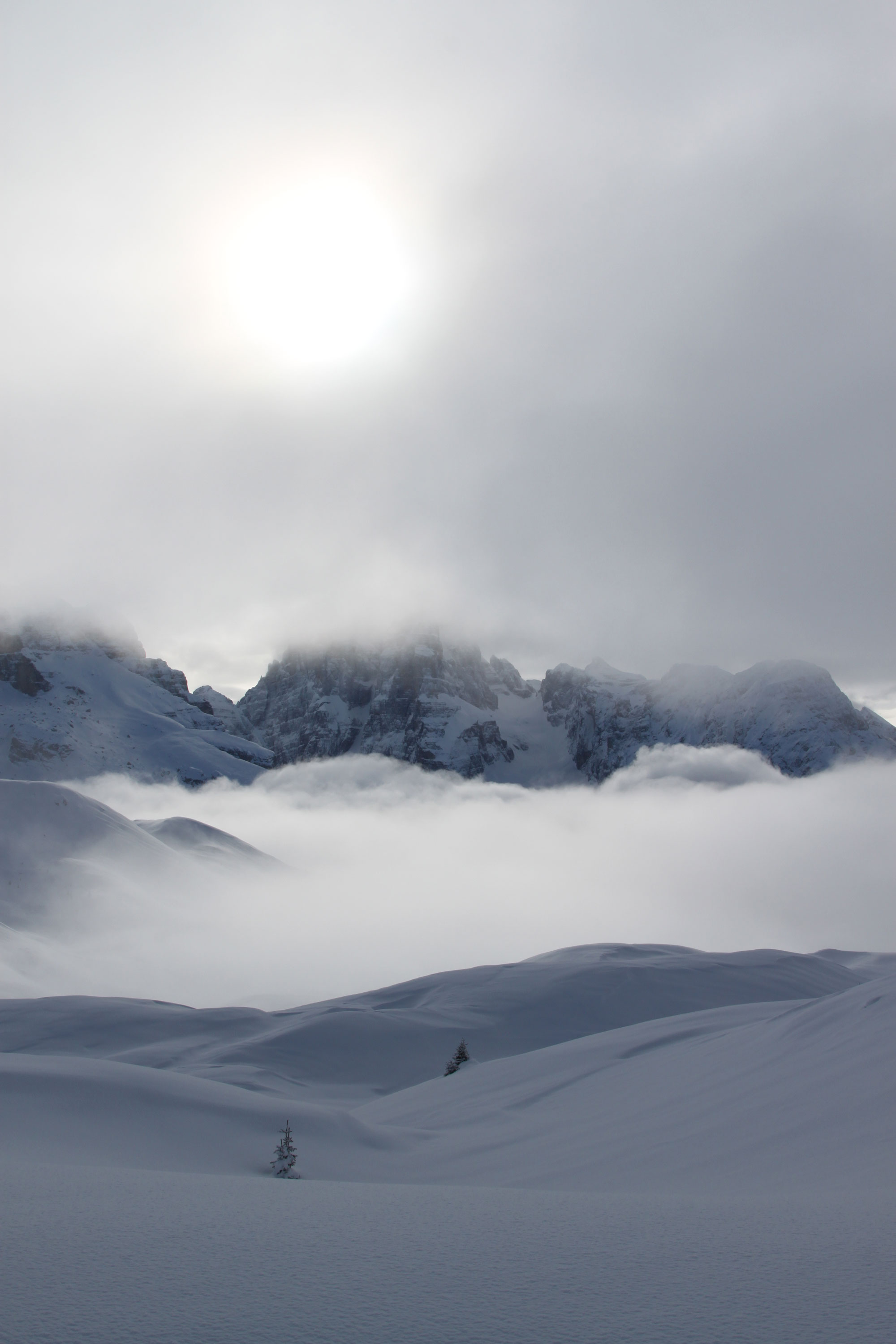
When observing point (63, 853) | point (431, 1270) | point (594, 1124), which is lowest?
point (594, 1124)

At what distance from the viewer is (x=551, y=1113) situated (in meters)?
16.4

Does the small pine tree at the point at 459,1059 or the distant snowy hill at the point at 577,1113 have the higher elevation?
the distant snowy hill at the point at 577,1113

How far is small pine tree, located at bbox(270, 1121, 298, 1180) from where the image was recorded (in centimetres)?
1045

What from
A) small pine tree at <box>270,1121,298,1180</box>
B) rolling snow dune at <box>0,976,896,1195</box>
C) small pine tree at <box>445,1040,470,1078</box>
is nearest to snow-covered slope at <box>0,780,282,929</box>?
small pine tree at <box>445,1040,470,1078</box>

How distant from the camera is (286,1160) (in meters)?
10.6

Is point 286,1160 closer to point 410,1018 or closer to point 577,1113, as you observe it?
point 577,1113

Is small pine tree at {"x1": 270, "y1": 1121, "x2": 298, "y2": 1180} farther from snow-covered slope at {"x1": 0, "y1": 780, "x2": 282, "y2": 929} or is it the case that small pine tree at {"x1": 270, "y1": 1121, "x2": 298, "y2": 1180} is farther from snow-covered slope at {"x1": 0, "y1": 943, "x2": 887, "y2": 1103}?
snow-covered slope at {"x1": 0, "y1": 780, "x2": 282, "y2": 929}

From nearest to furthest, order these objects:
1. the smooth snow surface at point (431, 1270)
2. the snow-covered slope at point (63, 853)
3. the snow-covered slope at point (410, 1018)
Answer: the smooth snow surface at point (431, 1270), the snow-covered slope at point (410, 1018), the snow-covered slope at point (63, 853)

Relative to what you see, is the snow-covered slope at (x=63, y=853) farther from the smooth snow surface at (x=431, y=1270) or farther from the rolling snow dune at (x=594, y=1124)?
the smooth snow surface at (x=431, y=1270)

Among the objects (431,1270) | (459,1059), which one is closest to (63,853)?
(459,1059)

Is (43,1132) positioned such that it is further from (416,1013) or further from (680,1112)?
(416,1013)

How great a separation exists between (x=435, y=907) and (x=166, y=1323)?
7924 inches

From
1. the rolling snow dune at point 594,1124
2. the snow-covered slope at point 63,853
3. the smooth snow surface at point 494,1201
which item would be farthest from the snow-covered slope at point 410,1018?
the snow-covered slope at point 63,853

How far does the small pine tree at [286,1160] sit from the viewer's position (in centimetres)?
1045
